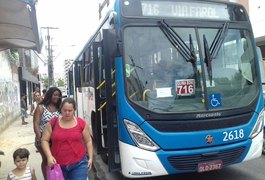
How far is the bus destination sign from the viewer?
5.32 metres

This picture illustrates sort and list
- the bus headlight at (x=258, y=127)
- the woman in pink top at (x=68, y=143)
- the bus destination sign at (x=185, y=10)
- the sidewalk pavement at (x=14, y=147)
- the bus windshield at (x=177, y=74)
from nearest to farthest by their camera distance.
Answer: the woman in pink top at (x=68, y=143), the bus windshield at (x=177, y=74), the bus destination sign at (x=185, y=10), the bus headlight at (x=258, y=127), the sidewalk pavement at (x=14, y=147)

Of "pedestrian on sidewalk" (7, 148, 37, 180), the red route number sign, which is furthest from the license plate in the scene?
"pedestrian on sidewalk" (7, 148, 37, 180)

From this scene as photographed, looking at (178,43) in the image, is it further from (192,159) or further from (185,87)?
(192,159)

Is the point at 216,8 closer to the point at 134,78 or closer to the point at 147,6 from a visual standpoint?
the point at 147,6

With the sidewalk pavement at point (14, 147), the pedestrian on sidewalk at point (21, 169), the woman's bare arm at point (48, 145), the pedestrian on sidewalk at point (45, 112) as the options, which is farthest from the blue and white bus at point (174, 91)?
the sidewalk pavement at point (14, 147)

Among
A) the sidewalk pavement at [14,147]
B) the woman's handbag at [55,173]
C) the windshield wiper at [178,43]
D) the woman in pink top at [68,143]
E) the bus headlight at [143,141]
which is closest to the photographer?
the woman's handbag at [55,173]

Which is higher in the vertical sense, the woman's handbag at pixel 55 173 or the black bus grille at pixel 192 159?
the woman's handbag at pixel 55 173

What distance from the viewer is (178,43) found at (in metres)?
5.21

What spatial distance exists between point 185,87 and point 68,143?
6.36 feet

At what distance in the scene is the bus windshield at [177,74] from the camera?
5086mm

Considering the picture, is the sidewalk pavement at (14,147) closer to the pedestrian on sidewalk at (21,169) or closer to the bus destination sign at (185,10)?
the pedestrian on sidewalk at (21,169)

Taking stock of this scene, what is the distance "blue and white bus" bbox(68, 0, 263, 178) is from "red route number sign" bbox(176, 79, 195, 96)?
0.05ft

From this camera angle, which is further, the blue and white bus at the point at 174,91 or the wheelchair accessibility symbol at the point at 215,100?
the wheelchair accessibility symbol at the point at 215,100

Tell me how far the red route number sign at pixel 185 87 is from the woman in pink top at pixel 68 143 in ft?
5.10
